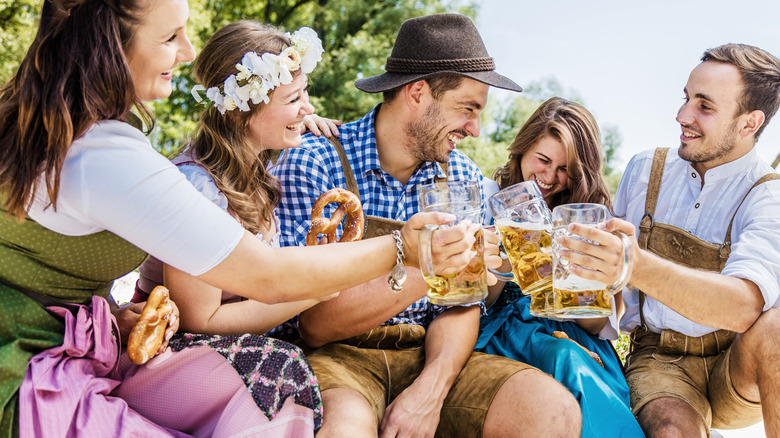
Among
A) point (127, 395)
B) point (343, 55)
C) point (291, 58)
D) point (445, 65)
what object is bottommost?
point (343, 55)

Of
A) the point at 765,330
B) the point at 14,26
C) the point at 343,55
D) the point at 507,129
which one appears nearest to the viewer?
the point at 765,330

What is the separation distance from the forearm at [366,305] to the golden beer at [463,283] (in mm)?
383

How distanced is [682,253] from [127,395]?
94.8 inches

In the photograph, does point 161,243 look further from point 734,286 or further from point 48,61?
point 734,286

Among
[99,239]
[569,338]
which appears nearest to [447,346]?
[569,338]

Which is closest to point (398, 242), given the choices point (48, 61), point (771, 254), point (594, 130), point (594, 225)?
point (594, 225)

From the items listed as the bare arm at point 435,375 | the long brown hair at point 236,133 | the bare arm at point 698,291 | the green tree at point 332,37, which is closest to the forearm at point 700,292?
the bare arm at point 698,291

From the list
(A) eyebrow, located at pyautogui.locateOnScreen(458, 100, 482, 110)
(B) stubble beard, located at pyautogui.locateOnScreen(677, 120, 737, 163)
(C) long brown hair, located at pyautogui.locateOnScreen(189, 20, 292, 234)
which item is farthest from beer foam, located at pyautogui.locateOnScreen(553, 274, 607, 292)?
(B) stubble beard, located at pyautogui.locateOnScreen(677, 120, 737, 163)

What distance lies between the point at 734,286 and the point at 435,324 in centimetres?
112

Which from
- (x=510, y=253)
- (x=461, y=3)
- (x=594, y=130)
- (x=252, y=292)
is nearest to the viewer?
(x=252, y=292)

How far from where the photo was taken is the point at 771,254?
2.53m

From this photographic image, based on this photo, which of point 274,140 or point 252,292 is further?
point 274,140

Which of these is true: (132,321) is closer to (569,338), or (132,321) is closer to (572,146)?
(569,338)

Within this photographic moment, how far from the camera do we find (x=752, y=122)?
316 centimetres
